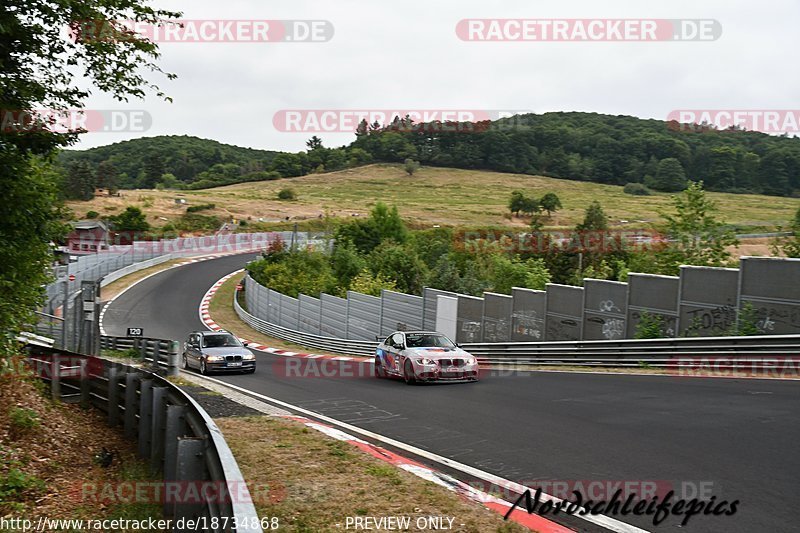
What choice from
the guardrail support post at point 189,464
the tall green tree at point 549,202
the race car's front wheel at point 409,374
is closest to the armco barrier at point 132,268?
the race car's front wheel at point 409,374

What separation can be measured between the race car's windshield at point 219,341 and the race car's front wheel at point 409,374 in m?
8.48

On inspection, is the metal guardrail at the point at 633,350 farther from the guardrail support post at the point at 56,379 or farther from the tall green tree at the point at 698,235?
the guardrail support post at the point at 56,379

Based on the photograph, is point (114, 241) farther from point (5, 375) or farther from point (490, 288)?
point (5, 375)

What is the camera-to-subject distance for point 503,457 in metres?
8.97

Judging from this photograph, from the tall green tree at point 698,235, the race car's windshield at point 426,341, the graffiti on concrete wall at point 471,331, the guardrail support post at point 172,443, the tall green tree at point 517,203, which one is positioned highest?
the tall green tree at point 517,203

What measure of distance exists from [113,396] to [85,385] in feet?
7.85

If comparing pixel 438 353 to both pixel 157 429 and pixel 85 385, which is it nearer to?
pixel 85 385

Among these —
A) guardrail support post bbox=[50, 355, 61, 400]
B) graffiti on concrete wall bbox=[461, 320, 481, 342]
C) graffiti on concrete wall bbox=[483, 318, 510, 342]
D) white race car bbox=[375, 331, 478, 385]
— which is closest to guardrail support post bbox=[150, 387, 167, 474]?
guardrail support post bbox=[50, 355, 61, 400]

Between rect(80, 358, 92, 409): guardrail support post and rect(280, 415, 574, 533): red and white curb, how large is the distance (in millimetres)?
5326

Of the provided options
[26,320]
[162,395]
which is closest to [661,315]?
[162,395]

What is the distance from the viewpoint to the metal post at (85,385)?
14.1 metres

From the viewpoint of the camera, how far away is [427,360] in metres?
17.4

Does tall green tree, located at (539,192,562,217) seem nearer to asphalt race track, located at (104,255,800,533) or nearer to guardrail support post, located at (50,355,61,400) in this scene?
asphalt race track, located at (104,255,800,533)

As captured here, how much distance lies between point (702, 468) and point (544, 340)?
47.4ft
